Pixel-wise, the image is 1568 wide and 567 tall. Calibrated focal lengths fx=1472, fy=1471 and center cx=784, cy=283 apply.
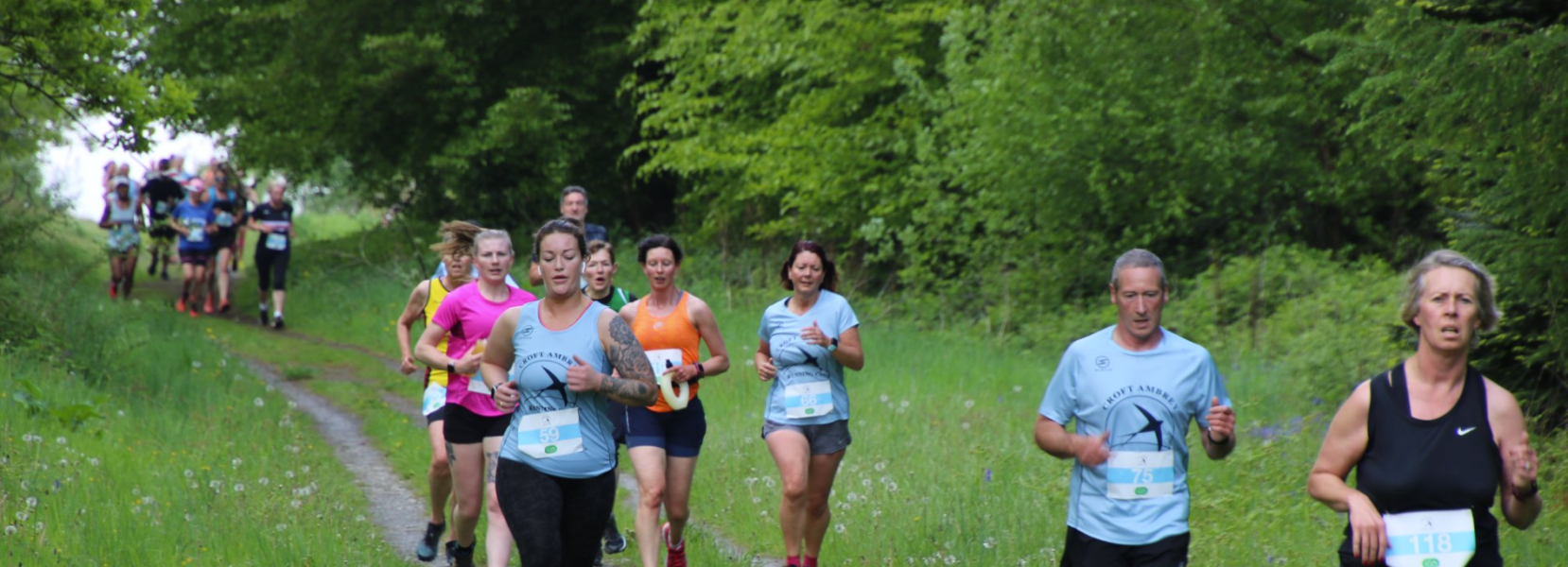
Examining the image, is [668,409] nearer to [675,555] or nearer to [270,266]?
[675,555]

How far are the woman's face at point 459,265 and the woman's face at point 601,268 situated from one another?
1.97 ft

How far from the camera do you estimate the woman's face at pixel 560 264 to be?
5375mm

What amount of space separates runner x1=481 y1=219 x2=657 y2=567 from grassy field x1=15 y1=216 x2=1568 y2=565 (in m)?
2.08

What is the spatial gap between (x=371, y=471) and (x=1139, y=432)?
23.5 ft

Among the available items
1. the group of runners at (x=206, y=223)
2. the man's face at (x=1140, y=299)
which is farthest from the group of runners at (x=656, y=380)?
the group of runners at (x=206, y=223)

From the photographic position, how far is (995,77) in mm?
16562

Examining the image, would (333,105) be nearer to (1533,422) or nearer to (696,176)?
(696,176)

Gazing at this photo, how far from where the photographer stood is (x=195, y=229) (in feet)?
63.1

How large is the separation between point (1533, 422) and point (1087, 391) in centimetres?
499

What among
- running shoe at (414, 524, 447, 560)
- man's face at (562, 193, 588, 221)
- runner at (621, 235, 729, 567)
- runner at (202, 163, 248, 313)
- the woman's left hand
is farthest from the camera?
runner at (202, 163, 248, 313)

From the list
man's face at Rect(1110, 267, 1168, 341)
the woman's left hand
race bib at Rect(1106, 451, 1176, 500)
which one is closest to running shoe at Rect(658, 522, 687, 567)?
race bib at Rect(1106, 451, 1176, 500)

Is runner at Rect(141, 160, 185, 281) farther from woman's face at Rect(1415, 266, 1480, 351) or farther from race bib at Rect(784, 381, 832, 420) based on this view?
woman's face at Rect(1415, 266, 1480, 351)

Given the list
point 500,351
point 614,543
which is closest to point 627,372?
point 500,351

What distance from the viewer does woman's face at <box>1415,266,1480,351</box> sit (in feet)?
13.1
